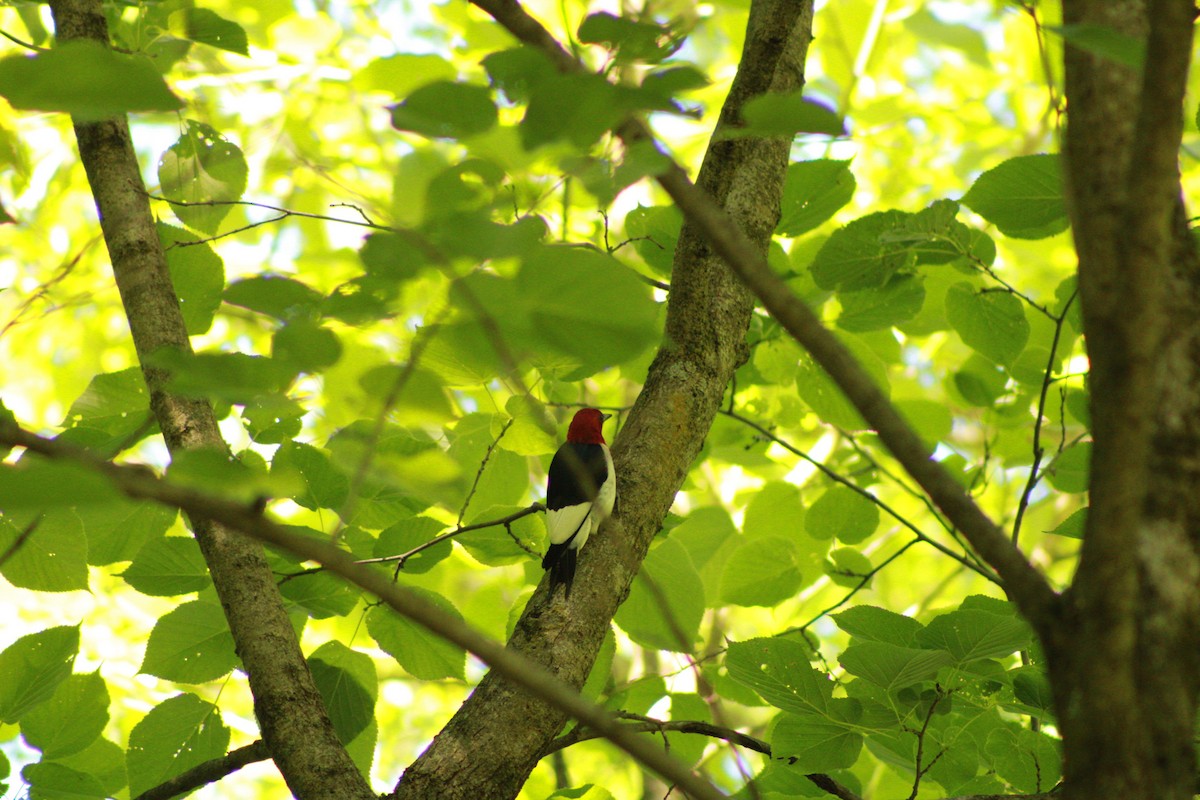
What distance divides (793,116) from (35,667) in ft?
6.17

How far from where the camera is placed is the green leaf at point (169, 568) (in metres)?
2.04

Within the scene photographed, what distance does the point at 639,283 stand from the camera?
0.90 m

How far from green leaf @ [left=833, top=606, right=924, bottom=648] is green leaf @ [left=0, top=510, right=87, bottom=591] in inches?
60.7

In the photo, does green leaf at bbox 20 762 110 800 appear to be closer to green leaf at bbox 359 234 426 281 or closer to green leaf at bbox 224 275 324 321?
green leaf at bbox 224 275 324 321

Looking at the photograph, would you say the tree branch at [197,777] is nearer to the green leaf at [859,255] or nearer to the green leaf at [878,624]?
the green leaf at [878,624]

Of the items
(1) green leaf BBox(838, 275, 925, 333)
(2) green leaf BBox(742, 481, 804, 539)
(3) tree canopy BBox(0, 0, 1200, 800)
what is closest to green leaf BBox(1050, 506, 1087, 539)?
(3) tree canopy BBox(0, 0, 1200, 800)

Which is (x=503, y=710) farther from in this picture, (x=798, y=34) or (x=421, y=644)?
(x=798, y=34)

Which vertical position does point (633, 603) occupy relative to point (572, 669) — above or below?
above

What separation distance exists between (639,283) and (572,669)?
3.65 ft

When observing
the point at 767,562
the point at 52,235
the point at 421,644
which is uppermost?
the point at 52,235

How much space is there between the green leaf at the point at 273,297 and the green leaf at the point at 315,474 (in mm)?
1039

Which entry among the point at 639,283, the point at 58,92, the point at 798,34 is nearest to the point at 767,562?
the point at 798,34

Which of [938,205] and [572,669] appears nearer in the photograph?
[572,669]

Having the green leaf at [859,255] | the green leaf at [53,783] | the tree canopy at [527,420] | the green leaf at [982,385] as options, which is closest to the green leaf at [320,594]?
the tree canopy at [527,420]
